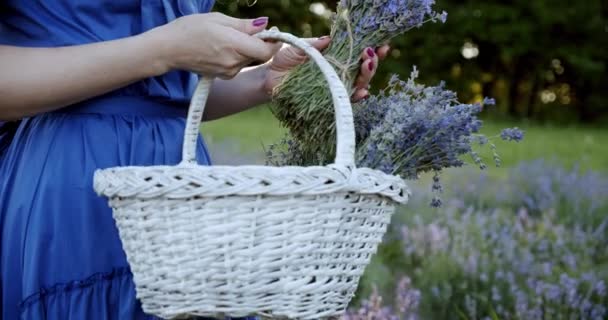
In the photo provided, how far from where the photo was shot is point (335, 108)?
1478mm

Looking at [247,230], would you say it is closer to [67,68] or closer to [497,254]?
[67,68]

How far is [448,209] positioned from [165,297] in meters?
3.32

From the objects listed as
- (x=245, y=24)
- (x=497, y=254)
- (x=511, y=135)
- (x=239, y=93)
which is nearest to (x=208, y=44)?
(x=245, y=24)

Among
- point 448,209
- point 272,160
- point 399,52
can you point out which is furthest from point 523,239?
point 399,52

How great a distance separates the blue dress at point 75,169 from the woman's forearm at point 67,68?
0.15m

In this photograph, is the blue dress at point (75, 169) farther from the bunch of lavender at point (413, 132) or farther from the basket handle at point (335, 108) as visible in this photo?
the bunch of lavender at point (413, 132)

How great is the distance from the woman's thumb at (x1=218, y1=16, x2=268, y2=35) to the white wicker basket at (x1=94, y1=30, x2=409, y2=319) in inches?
8.4

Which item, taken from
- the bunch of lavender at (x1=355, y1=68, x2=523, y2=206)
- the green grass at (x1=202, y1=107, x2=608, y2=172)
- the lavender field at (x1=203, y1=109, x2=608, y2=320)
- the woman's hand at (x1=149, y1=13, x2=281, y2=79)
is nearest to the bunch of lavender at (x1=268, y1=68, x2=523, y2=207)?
the bunch of lavender at (x1=355, y1=68, x2=523, y2=206)

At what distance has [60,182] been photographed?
1685mm

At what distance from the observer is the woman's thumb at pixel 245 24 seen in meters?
1.53

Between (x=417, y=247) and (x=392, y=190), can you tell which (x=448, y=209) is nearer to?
(x=417, y=247)

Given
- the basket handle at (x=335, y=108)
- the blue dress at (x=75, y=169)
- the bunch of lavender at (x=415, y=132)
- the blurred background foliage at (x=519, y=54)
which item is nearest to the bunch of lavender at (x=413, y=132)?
the bunch of lavender at (x=415, y=132)

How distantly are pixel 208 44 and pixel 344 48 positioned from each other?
307mm

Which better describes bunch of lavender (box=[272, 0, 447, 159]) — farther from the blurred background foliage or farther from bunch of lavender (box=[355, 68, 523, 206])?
the blurred background foliage
